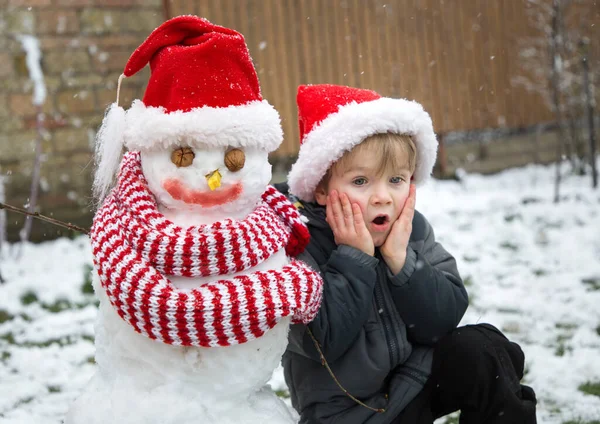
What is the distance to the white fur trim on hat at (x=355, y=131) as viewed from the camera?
188 cm

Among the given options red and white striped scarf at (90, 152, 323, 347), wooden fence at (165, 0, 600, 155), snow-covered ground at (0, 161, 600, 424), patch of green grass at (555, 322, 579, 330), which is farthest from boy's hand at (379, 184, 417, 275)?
wooden fence at (165, 0, 600, 155)

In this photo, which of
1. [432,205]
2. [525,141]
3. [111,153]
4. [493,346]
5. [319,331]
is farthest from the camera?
[525,141]

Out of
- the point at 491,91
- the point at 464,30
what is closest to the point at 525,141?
the point at 491,91

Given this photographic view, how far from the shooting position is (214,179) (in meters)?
1.48

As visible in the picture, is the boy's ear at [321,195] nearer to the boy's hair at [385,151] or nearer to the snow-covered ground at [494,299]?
the boy's hair at [385,151]

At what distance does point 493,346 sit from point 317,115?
830 millimetres

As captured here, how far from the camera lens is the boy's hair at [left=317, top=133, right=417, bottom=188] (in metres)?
1.88

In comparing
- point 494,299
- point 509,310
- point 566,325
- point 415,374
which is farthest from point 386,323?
point 494,299

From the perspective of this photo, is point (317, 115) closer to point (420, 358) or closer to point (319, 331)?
point (319, 331)

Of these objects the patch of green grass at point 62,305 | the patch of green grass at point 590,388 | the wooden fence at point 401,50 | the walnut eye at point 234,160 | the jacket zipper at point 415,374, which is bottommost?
the patch of green grass at point 590,388

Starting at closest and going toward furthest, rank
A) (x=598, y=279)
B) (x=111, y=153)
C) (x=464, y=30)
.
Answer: (x=111, y=153)
(x=598, y=279)
(x=464, y=30)

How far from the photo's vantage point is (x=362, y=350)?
1.88 meters

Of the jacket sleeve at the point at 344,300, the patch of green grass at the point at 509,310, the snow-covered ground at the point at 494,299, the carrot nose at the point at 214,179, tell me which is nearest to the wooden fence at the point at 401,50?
the snow-covered ground at the point at 494,299

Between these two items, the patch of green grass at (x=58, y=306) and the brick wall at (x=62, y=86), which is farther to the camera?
the brick wall at (x=62, y=86)
